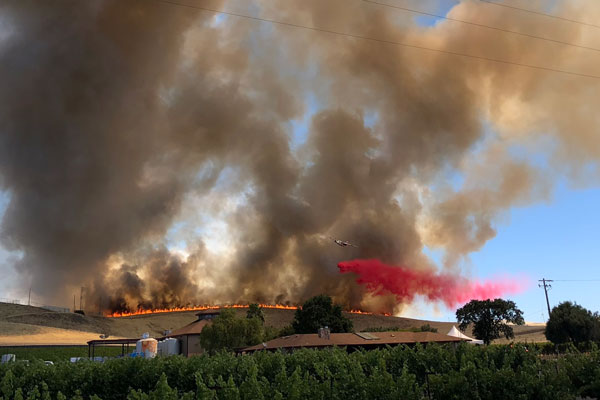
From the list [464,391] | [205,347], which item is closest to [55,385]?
[464,391]

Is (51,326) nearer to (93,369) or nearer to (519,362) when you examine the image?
(93,369)

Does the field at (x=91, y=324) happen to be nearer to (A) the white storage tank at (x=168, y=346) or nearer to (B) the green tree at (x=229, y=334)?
(A) the white storage tank at (x=168, y=346)

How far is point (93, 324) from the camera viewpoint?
13200 cm

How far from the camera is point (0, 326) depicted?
108188 mm

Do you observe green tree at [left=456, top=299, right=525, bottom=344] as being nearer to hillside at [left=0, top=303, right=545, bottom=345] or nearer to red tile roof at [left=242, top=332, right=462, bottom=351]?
hillside at [left=0, top=303, right=545, bottom=345]

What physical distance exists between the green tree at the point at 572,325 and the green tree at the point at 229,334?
2075 inches

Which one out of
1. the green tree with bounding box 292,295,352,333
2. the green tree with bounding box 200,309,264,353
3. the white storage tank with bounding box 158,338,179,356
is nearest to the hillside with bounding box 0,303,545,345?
the white storage tank with bounding box 158,338,179,356

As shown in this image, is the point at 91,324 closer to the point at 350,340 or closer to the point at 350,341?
the point at 350,340

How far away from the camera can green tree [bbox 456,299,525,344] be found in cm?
9183

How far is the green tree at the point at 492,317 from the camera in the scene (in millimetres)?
91831

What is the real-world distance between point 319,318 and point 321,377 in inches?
2402

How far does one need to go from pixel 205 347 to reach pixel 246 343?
5670 mm

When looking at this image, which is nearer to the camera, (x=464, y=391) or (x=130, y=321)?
(x=464, y=391)

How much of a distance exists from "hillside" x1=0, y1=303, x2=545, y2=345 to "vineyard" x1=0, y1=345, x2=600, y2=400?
3294 inches
